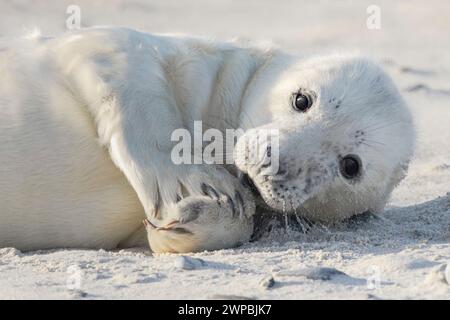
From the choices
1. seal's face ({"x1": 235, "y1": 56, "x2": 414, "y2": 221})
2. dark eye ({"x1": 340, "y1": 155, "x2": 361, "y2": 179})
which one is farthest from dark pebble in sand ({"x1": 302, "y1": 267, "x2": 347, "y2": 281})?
dark eye ({"x1": 340, "y1": 155, "x2": 361, "y2": 179})

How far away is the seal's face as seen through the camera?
416 centimetres

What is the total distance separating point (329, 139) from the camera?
4336mm

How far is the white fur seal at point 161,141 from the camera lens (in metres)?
4.16

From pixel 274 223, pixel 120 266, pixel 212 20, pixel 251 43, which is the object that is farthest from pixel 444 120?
pixel 212 20

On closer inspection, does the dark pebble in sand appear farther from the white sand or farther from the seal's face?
the seal's face

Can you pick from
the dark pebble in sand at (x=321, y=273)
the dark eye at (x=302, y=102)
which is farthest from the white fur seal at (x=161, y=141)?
the dark pebble in sand at (x=321, y=273)

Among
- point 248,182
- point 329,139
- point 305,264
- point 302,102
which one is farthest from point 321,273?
point 302,102

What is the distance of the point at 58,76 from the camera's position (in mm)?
4523

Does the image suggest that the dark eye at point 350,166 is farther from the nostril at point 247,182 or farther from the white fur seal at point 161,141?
the nostril at point 247,182

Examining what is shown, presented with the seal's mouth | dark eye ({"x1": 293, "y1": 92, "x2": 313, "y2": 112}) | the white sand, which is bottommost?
the white sand

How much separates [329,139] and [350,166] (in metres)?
0.19

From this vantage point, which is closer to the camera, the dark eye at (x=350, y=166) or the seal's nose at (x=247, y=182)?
the seal's nose at (x=247, y=182)

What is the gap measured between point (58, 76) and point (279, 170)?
115cm

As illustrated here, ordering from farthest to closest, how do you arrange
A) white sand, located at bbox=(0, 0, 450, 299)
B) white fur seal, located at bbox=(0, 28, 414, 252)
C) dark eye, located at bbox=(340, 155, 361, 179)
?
1. dark eye, located at bbox=(340, 155, 361, 179)
2. white fur seal, located at bbox=(0, 28, 414, 252)
3. white sand, located at bbox=(0, 0, 450, 299)
